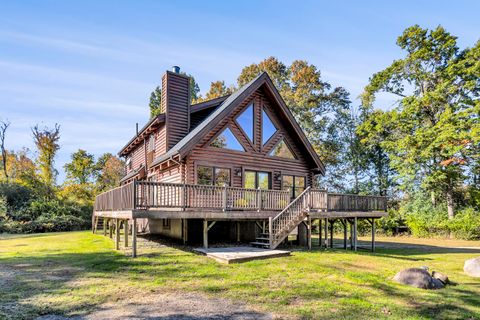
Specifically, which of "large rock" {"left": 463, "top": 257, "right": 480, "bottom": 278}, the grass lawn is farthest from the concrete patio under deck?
"large rock" {"left": 463, "top": 257, "right": 480, "bottom": 278}

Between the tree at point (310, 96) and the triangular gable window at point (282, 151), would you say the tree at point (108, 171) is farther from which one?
the triangular gable window at point (282, 151)

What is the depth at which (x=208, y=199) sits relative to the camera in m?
12.6

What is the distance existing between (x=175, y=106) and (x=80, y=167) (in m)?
30.4

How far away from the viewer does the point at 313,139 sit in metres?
36.4

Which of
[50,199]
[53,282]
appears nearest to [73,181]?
[50,199]

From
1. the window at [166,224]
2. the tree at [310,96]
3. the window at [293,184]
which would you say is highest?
the tree at [310,96]

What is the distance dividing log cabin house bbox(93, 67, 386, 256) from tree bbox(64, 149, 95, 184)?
25852 millimetres

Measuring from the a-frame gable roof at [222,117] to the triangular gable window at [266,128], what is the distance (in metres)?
0.95

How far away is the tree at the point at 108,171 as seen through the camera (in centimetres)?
4233

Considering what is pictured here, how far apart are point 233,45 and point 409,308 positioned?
50.7 feet

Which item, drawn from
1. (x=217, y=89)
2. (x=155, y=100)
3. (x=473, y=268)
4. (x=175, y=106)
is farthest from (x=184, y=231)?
(x=155, y=100)

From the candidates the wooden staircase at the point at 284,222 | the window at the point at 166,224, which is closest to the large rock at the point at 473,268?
the wooden staircase at the point at 284,222

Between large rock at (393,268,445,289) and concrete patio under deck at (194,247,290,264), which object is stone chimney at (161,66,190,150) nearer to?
concrete patio under deck at (194,247,290,264)

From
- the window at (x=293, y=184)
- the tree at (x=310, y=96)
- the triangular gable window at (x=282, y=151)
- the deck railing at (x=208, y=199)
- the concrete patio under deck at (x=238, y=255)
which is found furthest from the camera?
the tree at (x=310, y=96)
